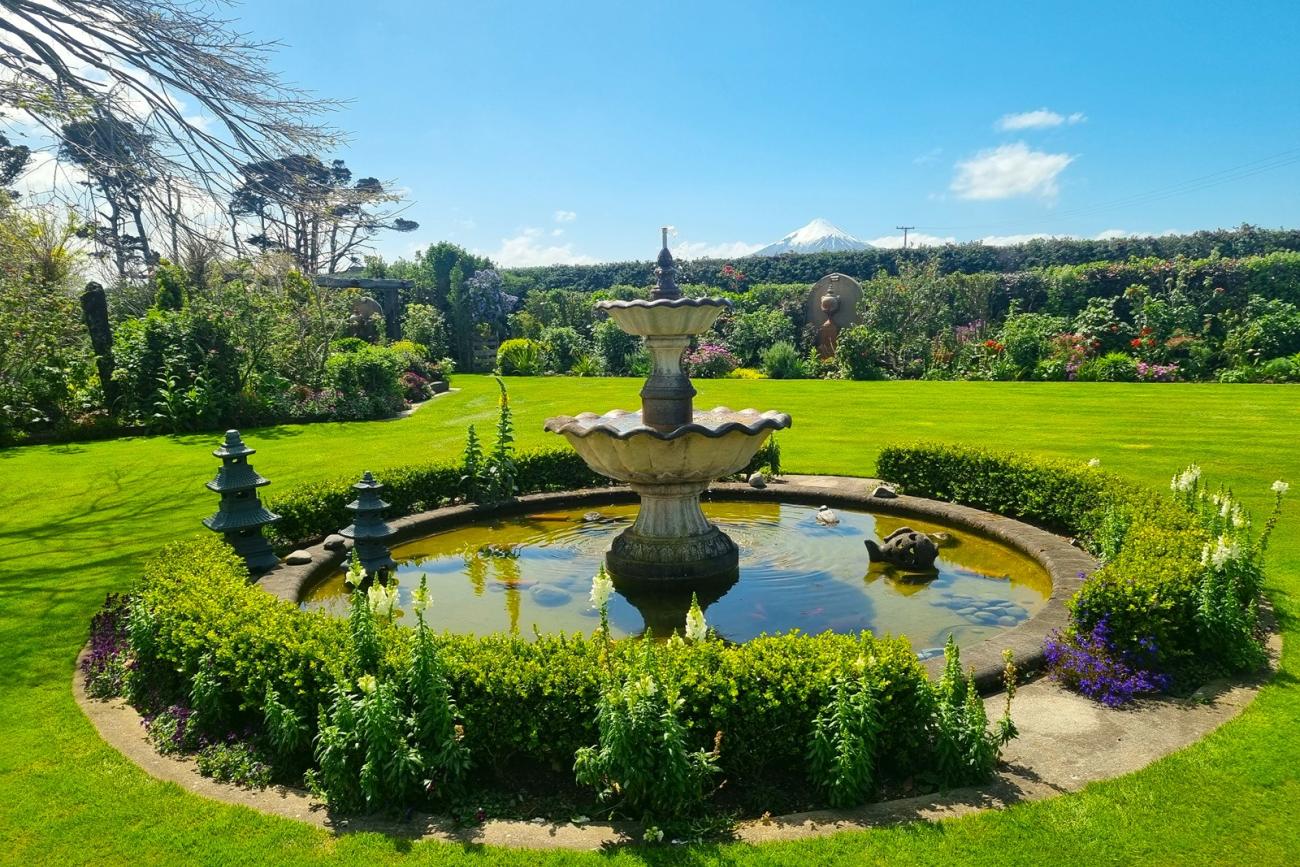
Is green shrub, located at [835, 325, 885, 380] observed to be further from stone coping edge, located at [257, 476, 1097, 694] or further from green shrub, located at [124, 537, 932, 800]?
green shrub, located at [124, 537, 932, 800]

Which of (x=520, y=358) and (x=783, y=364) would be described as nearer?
(x=783, y=364)

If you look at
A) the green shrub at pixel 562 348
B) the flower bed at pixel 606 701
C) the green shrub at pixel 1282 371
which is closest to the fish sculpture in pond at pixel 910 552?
the flower bed at pixel 606 701

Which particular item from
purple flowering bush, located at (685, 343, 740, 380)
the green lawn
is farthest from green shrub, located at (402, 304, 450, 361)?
the green lawn

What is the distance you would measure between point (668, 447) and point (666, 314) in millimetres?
1209

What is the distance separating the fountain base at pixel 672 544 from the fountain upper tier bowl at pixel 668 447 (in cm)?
21

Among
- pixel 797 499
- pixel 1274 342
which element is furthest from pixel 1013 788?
pixel 1274 342

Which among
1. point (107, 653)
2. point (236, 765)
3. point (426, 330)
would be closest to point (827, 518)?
point (236, 765)

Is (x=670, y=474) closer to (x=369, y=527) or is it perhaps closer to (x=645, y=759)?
(x=369, y=527)

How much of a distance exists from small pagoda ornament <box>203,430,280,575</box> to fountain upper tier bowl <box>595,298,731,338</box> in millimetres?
3586

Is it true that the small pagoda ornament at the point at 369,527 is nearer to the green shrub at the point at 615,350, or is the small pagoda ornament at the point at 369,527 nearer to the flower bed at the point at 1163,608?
the flower bed at the point at 1163,608

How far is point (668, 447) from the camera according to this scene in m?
7.02

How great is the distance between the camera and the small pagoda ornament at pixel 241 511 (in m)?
7.43

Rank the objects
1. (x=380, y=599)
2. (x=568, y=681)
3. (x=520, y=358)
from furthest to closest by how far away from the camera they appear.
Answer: (x=520, y=358), (x=380, y=599), (x=568, y=681)

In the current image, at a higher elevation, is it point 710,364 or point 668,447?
point 710,364
